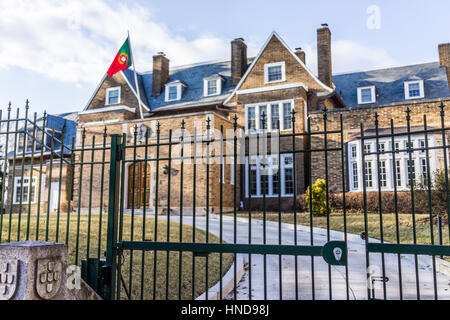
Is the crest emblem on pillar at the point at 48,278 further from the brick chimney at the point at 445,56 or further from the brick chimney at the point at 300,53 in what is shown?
the brick chimney at the point at 445,56

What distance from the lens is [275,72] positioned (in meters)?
22.3

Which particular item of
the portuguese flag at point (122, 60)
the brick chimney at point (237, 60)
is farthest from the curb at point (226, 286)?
the brick chimney at point (237, 60)

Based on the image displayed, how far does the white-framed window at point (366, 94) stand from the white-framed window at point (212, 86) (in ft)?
27.8

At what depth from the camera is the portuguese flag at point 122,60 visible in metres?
20.4

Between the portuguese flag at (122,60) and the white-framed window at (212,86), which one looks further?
the white-framed window at (212,86)

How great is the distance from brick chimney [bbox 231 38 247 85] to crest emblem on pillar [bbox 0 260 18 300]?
21.6 metres

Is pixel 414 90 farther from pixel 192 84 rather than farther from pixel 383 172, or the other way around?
pixel 192 84

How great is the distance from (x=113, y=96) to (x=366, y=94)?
624 inches

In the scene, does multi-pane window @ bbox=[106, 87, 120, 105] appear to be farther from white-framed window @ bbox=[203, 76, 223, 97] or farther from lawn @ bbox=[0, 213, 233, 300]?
lawn @ bbox=[0, 213, 233, 300]

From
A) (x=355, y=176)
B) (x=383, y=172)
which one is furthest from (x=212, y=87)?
(x=383, y=172)

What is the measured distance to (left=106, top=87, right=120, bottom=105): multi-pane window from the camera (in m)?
25.8
